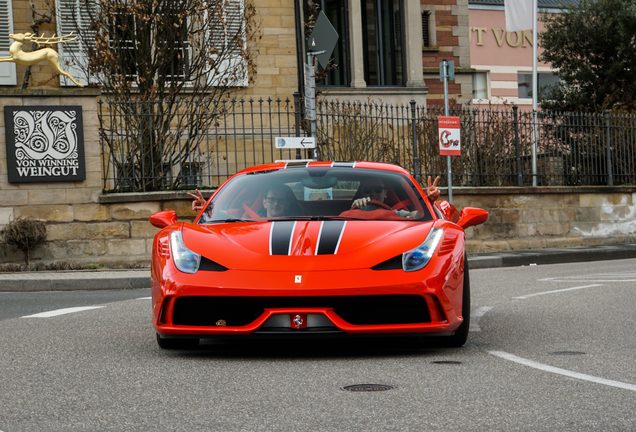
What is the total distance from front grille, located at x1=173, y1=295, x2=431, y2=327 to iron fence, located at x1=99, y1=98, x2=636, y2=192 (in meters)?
11.9

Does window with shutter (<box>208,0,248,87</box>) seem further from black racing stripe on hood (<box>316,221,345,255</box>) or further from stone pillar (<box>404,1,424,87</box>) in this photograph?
black racing stripe on hood (<box>316,221,345,255</box>)

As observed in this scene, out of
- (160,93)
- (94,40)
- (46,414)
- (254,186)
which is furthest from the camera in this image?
(94,40)

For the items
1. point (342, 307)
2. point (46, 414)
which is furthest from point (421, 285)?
point (46, 414)

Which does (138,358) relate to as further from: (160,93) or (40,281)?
(160,93)

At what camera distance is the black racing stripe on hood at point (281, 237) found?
329 inches

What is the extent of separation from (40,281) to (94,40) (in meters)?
8.73

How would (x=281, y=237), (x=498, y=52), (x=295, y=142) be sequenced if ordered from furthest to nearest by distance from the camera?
(x=498, y=52)
(x=295, y=142)
(x=281, y=237)

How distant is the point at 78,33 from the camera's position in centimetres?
2514

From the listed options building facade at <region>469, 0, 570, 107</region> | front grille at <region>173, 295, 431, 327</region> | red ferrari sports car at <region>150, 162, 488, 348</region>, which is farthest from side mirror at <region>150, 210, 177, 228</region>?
building facade at <region>469, 0, 570, 107</region>

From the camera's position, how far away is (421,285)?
816 cm

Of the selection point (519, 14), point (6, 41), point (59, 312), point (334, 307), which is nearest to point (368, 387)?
point (334, 307)

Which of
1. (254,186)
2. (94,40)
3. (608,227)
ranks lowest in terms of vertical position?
(608,227)

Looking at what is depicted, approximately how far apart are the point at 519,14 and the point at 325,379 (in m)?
25.8

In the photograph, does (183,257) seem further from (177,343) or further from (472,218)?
(472,218)
